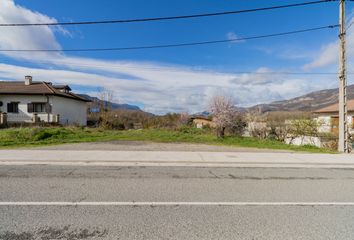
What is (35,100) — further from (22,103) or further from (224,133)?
(224,133)

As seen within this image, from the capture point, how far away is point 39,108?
27.3 meters

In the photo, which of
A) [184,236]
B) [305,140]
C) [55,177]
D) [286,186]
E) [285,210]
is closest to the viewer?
[184,236]

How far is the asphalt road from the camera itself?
11.5ft

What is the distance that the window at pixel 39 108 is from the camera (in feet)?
88.5

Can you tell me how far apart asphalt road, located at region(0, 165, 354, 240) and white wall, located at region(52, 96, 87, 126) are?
74.2 ft

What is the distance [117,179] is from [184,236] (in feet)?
11.5

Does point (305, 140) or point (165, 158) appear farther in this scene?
point (305, 140)

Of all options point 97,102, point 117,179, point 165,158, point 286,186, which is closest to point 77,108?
point 97,102

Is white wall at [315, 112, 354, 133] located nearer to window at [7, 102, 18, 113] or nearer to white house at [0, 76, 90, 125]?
white house at [0, 76, 90, 125]

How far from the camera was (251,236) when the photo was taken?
3.38m

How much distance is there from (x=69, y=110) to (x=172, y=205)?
29251 millimetres

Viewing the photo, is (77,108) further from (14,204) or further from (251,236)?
(251,236)

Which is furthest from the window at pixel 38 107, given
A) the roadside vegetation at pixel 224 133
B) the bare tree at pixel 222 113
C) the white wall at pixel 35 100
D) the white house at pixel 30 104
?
the bare tree at pixel 222 113

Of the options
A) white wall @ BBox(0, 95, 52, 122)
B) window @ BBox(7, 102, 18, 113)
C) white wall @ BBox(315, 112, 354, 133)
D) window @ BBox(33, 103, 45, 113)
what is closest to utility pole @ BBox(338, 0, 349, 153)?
white wall @ BBox(315, 112, 354, 133)
